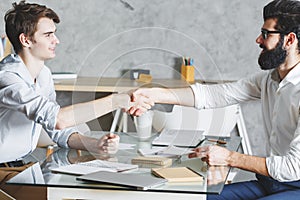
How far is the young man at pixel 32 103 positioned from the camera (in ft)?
7.92

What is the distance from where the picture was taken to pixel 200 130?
281 centimetres

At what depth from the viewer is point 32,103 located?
2.43m

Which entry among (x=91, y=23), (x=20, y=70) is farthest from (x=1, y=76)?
(x=91, y=23)

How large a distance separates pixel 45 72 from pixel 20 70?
1.02 feet

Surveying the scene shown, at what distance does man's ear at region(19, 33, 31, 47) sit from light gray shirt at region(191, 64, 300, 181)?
0.80 metres

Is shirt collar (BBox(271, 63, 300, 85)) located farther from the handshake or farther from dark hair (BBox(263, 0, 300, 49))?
the handshake

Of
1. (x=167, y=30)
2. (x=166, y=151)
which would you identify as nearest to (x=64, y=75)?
(x=167, y=30)

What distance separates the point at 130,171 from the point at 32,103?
1.91 ft

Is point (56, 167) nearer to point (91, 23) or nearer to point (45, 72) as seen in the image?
point (45, 72)

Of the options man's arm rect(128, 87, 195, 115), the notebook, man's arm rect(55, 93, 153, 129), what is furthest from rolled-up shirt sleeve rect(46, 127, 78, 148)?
the notebook

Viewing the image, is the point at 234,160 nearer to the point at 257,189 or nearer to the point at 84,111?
the point at 257,189

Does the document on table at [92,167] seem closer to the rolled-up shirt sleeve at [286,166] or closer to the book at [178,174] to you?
the book at [178,174]

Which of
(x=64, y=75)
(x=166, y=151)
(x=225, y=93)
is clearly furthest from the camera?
(x=64, y=75)

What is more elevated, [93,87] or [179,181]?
[93,87]
